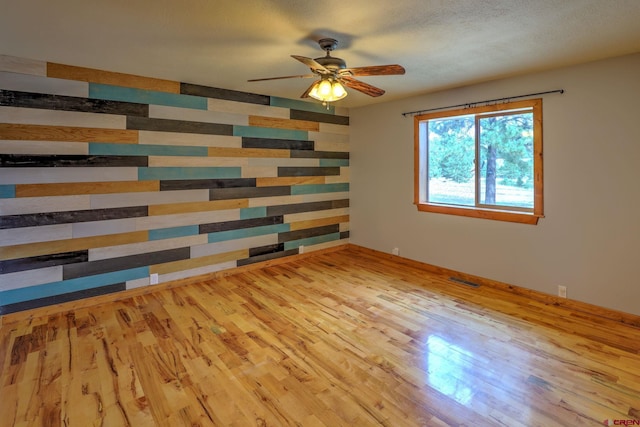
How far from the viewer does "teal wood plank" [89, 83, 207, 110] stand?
11.3ft

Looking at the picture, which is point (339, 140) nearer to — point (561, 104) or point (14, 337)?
point (561, 104)

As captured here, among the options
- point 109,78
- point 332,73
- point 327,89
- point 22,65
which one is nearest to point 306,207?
point 327,89

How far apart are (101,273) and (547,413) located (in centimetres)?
407

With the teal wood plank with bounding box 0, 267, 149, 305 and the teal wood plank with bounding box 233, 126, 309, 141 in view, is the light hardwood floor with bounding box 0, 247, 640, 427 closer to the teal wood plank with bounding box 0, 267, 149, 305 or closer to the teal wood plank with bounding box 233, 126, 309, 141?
the teal wood plank with bounding box 0, 267, 149, 305

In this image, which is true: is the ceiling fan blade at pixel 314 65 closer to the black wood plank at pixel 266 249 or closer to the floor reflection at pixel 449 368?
the floor reflection at pixel 449 368

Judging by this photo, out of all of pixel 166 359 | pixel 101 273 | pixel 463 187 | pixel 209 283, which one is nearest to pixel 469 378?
pixel 166 359

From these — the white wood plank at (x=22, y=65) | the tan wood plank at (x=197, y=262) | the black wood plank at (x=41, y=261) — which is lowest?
the tan wood plank at (x=197, y=262)

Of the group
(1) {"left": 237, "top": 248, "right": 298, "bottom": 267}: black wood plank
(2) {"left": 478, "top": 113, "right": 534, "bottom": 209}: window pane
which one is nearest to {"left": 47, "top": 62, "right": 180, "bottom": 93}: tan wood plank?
(1) {"left": 237, "top": 248, "right": 298, "bottom": 267}: black wood plank

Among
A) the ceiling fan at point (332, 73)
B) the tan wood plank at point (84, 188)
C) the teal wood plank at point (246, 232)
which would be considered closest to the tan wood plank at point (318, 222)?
A: the teal wood plank at point (246, 232)

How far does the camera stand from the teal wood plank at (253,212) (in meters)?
4.60

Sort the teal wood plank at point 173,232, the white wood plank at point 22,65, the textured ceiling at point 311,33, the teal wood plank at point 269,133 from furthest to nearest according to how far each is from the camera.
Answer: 1. the teal wood plank at point 269,133
2. the teal wood plank at point 173,232
3. the white wood plank at point 22,65
4. the textured ceiling at point 311,33

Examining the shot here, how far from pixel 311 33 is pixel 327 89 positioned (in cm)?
42

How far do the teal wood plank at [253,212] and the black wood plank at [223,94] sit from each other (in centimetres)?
146

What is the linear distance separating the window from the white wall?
0.44 ft
